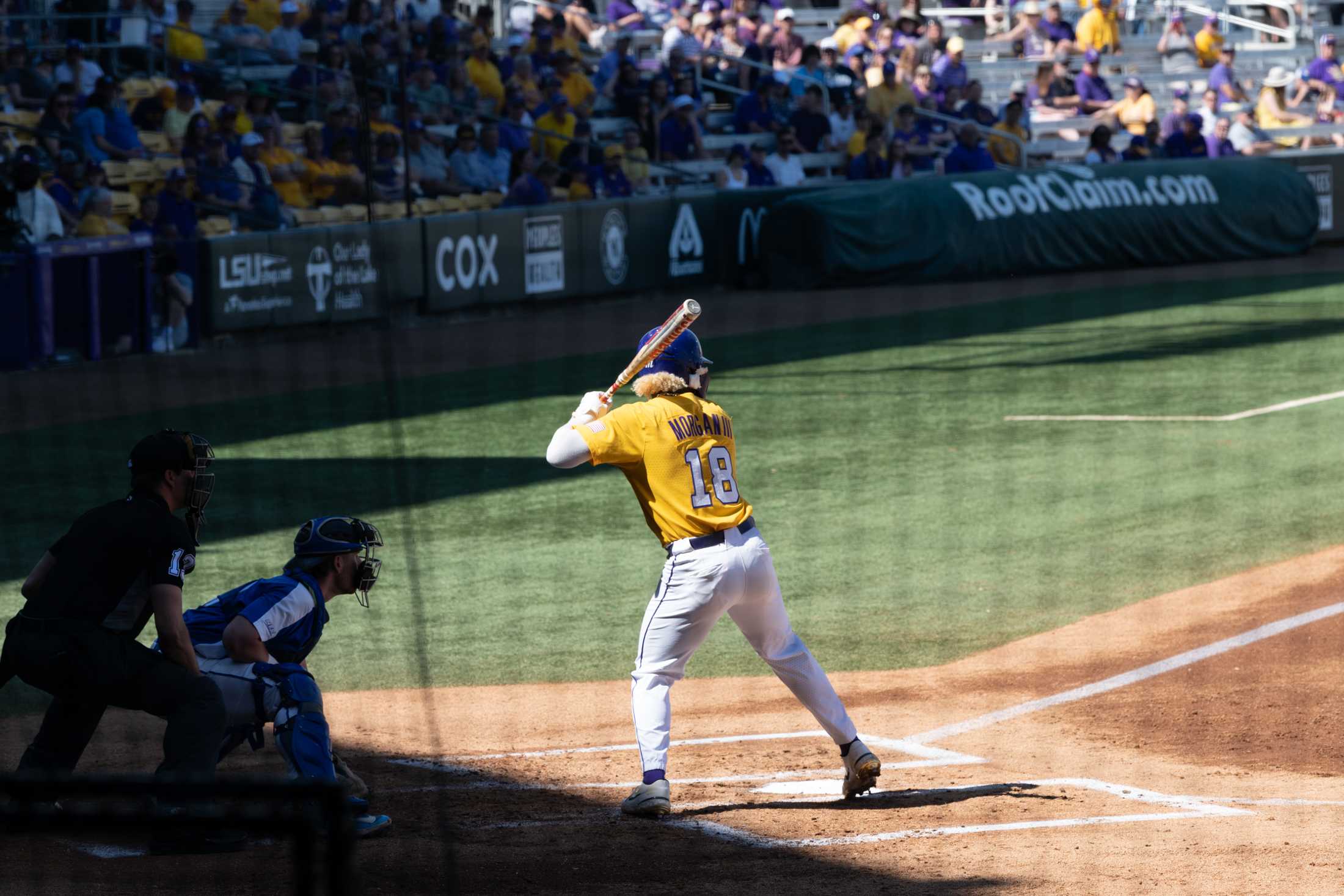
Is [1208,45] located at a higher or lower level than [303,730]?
higher

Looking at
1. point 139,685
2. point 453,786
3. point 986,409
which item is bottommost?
point 986,409

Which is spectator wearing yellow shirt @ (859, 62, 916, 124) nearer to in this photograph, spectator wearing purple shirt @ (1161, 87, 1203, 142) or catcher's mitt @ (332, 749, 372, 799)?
spectator wearing purple shirt @ (1161, 87, 1203, 142)

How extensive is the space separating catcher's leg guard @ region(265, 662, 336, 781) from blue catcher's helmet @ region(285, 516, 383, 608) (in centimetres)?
40

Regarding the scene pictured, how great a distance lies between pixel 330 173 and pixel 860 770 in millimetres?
14047

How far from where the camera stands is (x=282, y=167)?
18.3 metres

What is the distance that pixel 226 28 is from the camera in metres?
20.4

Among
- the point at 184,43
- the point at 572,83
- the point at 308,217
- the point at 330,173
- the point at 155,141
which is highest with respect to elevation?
the point at 184,43

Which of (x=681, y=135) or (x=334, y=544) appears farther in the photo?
(x=681, y=135)

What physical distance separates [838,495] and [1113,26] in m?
20.8

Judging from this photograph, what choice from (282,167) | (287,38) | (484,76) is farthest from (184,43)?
(484,76)

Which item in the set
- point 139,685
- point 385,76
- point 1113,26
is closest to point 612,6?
point 385,76

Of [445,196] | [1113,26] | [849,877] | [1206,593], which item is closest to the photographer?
[849,877]

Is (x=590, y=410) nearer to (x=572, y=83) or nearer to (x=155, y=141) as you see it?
(x=155, y=141)

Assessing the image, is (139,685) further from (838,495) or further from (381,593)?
(838,495)
